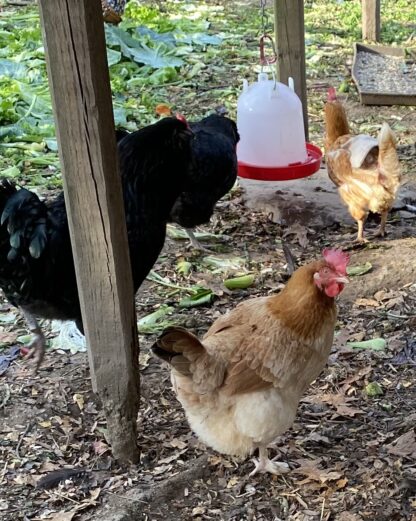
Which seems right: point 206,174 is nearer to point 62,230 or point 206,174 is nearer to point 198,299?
point 198,299

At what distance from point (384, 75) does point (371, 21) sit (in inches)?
71.0

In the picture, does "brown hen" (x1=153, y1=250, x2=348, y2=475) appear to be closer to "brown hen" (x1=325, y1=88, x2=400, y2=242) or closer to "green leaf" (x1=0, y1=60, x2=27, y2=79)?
"brown hen" (x1=325, y1=88, x2=400, y2=242)

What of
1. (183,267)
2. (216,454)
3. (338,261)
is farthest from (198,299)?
(338,261)

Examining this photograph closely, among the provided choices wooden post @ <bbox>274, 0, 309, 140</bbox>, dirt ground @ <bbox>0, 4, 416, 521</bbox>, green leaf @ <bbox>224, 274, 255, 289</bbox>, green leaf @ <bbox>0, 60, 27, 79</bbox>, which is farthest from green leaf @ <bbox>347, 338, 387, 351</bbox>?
green leaf @ <bbox>0, 60, 27, 79</bbox>

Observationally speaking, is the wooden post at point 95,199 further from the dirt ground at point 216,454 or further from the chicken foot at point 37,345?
the chicken foot at point 37,345

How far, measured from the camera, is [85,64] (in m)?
2.33

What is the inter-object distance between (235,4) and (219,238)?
8.75 meters

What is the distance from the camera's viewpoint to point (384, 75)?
8.78 m

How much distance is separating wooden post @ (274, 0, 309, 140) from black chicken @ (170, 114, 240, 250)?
1.12 meters

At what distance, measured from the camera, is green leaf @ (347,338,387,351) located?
152 inches

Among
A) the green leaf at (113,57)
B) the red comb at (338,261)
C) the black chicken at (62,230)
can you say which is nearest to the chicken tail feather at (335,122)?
the black chicken at (62,230)

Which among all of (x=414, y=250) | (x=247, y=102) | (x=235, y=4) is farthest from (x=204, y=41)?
(x=414, y=250)

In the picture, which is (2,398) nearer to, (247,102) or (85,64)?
(85,64)

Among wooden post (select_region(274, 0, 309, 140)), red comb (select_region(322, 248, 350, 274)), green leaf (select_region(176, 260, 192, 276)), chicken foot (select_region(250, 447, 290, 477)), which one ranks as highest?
wooden post (select_region(274, 0, 309, 140))
